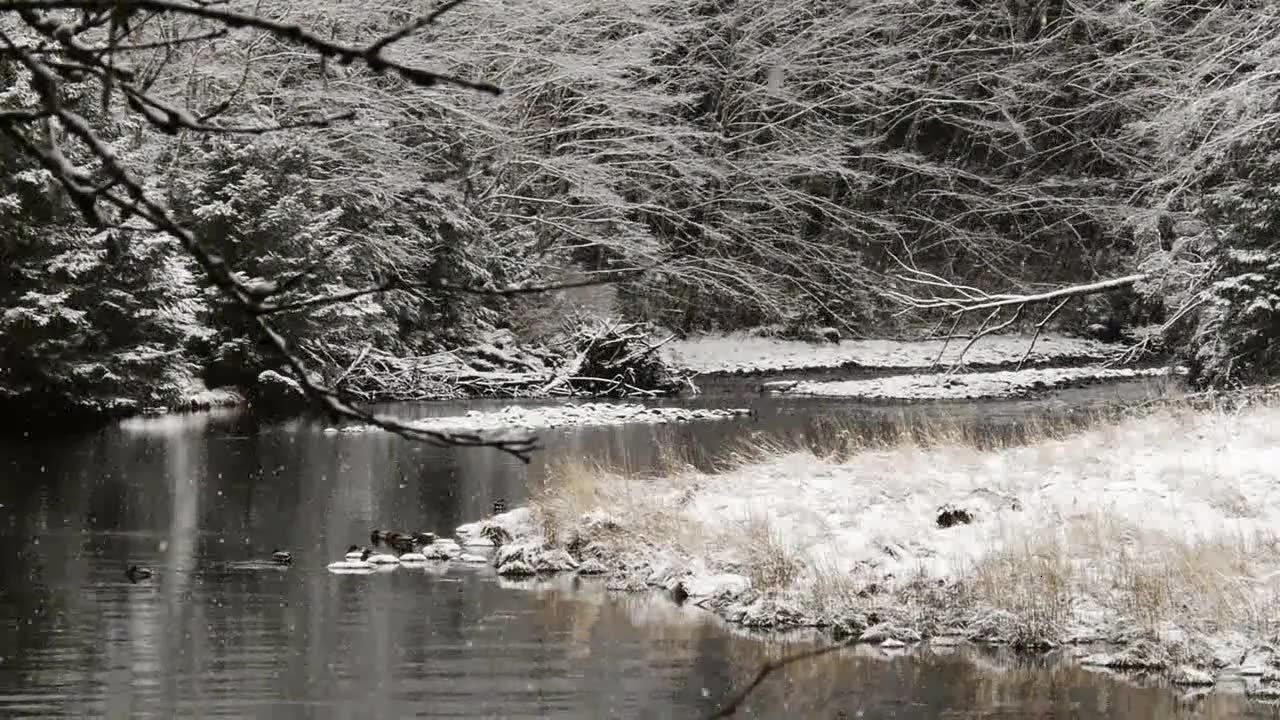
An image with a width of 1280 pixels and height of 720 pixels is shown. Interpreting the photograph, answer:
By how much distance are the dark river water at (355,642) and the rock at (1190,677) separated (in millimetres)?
222

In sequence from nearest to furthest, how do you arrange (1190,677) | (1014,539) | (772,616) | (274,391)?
(1190,677) < (772,616) < (1014,539) < (274,391)

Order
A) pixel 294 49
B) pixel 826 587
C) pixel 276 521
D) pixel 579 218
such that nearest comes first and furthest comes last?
1. pixel 826 587
2. pixel 276 521
3. pixel 294 49
4. pixel 579 218

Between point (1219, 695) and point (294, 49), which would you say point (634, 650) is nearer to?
point (1219, 695)

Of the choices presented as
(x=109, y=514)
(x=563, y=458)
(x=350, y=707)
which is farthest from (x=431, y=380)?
(x=350, y=707)

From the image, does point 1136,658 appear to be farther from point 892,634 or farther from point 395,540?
point 395,540

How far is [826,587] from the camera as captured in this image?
9961 mm

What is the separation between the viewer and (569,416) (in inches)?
925

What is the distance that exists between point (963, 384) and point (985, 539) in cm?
1835

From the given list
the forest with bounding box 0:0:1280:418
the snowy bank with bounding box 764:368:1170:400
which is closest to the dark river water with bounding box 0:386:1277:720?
the forest with bounding box 0:0:1280:418

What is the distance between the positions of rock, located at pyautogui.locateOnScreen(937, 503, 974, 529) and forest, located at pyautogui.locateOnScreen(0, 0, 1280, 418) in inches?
389

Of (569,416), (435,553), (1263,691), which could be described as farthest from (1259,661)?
(569,416)

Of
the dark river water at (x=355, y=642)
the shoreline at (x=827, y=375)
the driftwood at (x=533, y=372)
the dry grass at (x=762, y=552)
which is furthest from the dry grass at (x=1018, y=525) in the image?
the driftwood at (x=533, y=372)

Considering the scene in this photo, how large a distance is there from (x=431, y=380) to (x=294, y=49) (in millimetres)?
7362

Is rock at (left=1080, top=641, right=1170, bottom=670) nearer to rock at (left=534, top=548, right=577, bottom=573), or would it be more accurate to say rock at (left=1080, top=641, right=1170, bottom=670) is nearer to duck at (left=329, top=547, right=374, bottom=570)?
rock at (left=534, top=548, right=577, bottom=573)
